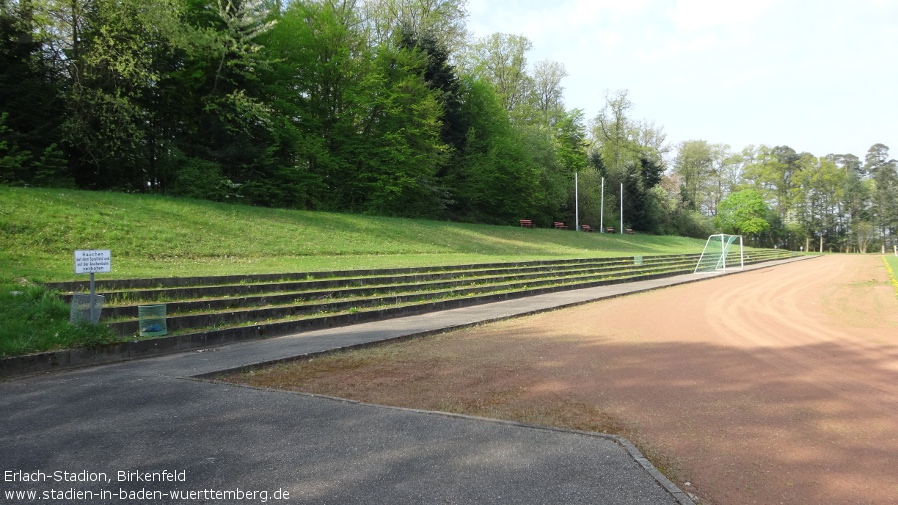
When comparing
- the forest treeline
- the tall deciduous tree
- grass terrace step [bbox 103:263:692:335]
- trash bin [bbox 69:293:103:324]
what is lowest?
grass terrace step [bbox 103:263:692:335]

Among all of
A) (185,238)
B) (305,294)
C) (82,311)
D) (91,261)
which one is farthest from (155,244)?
(91,261)

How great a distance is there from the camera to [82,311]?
732 centimetres

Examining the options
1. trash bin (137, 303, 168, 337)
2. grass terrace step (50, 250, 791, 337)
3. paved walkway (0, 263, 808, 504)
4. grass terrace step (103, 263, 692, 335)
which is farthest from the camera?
grass terrace step (50, 250, 791, 337)

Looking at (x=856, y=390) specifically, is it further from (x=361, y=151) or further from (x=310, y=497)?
(x=361, y=151)

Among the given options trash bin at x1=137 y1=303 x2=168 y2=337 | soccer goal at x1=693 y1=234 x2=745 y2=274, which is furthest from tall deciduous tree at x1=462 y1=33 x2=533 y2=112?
trash bin at x1=137 y1=303 x2=168 y2=337

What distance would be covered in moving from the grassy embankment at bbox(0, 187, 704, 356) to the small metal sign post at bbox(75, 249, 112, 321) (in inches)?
15.9

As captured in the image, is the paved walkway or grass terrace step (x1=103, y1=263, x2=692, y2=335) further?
grass terrace step (x1=103, y1=263, x2=692, y2=335)

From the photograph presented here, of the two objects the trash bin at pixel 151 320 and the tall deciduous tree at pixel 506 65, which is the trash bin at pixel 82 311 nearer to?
the trash bin at pixel 151 320

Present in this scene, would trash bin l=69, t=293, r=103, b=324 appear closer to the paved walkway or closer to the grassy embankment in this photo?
the grassy embankment

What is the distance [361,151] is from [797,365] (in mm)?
25282

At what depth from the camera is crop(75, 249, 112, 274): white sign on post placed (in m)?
7.02

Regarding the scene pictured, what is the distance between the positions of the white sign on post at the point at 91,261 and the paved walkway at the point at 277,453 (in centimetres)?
184

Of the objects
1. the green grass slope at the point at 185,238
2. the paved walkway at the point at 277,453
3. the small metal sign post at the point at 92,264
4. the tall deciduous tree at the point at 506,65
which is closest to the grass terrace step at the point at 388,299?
the small metal sign post at the point at 92,264

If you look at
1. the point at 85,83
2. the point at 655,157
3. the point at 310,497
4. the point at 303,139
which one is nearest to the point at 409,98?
the point at 303,139
